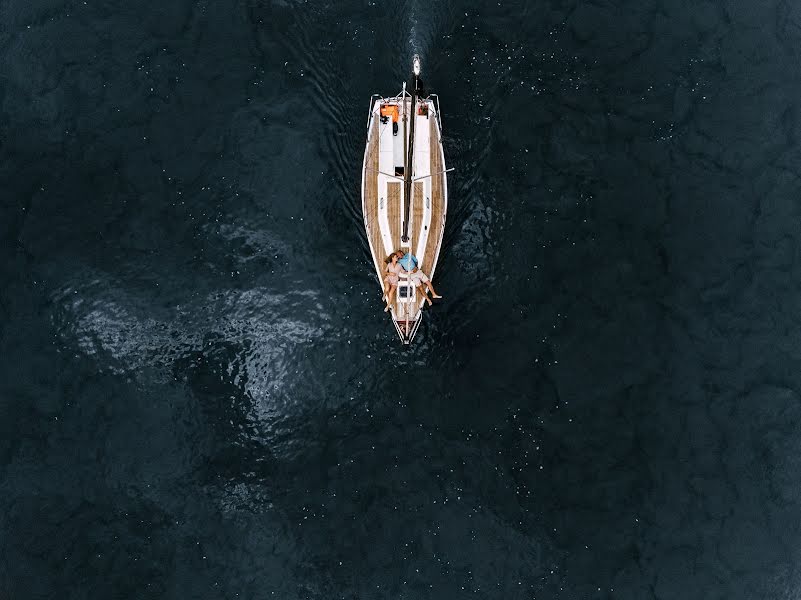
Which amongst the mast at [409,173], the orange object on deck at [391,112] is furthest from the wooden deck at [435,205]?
the orange object on deck at [391,112]

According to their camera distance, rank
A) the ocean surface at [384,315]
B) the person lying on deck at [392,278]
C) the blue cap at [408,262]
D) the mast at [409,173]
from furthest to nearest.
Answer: the ocean surface at [384,315], the person lying on deck at [392,278], the blue cap at [408,262], the mast at [409,173]

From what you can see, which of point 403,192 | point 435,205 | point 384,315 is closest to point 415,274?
point 384,315

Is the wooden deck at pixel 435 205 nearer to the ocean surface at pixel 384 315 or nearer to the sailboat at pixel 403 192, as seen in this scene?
the sailboat at pixel 403 192

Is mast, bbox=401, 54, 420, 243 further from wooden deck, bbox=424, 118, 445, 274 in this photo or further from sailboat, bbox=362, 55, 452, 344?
wooden deck, bbox=424, 118, 445, 274

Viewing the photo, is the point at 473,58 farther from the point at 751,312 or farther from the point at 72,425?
the point at 72,425

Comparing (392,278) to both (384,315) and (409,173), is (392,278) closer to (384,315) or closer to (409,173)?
(384,315)
